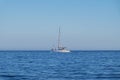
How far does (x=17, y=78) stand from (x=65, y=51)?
123 metres

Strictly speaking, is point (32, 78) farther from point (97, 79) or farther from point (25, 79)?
point (97, 79)

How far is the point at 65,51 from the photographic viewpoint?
524ft

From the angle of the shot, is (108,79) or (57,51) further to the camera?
(57,51)

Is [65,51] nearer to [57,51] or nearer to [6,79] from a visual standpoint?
[57,51]

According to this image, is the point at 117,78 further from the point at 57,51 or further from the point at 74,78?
the point at 57,51

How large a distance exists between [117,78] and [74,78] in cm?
446

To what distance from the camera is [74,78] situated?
36.9 meters

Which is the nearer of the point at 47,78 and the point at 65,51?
the point at 47,78

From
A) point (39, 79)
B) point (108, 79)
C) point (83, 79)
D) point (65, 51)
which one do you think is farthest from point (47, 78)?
point (65, 51)

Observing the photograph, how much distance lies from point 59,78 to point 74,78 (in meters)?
1.64

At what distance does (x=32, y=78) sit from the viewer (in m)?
36.6

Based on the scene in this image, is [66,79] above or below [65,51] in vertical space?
above

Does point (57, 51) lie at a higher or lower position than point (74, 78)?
lower

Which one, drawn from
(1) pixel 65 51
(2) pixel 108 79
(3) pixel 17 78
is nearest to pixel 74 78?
(2) pixel 108 79
